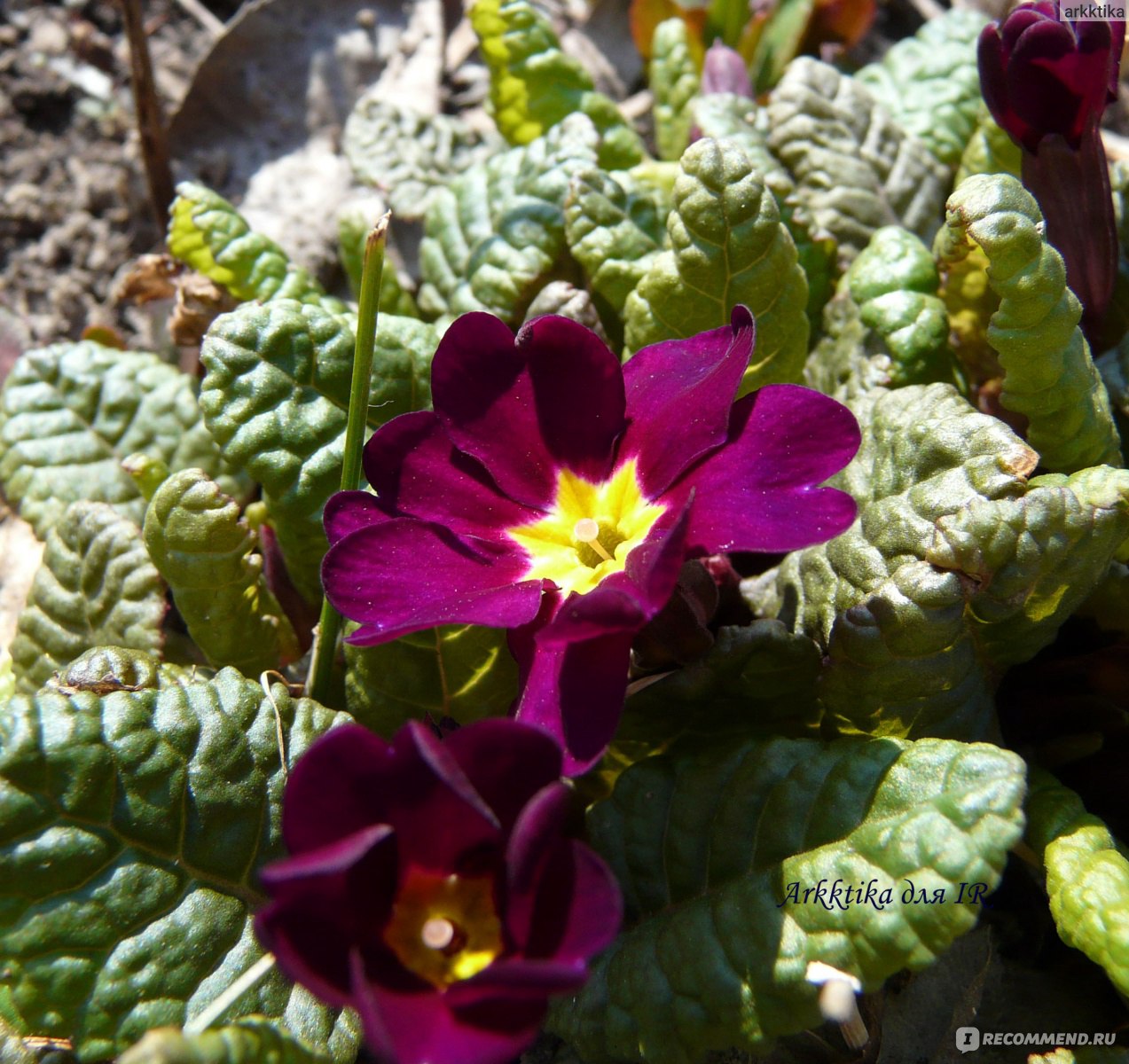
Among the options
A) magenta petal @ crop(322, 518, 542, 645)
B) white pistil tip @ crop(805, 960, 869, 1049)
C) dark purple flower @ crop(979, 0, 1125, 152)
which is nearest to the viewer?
white pistil tip @ crop(805, 960, 869, 1049)

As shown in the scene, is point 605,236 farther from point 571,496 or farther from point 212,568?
point 212,568

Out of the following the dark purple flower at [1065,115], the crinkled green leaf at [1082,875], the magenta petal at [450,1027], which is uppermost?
the dark purple flower at [1065,115]

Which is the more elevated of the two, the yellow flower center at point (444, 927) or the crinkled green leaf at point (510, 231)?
the crinkled green leaf at point (510, 231)

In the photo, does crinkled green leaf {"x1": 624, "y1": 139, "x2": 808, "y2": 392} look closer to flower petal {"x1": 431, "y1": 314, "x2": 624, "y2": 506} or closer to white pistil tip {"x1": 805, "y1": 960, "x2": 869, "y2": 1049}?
flower petal {"x1": 431, "y1": 314, "x2": 624, "y2": 506}

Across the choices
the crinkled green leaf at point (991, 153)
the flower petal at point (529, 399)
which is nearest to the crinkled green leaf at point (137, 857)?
the flower petal at point (529, 399)

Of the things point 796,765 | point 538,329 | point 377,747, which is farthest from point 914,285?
point 377,747

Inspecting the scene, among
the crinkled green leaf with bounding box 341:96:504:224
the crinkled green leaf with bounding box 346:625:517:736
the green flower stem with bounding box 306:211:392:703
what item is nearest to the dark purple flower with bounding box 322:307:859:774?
the green flower stem with bounding box 306:211:392:703

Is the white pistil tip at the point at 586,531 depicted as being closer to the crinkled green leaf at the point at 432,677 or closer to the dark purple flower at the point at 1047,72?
the crinkled green leaf at the point at 432,677
